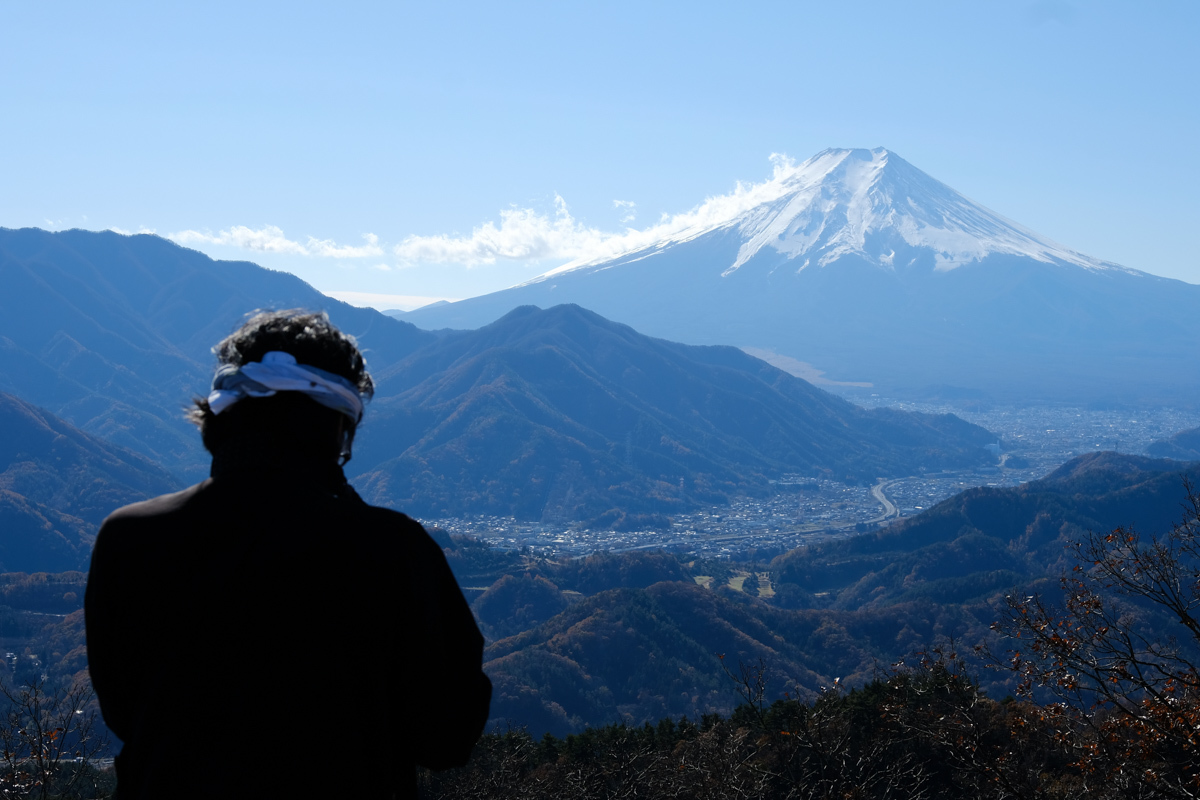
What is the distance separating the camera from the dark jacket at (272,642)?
1.44 meters

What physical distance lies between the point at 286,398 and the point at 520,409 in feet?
443

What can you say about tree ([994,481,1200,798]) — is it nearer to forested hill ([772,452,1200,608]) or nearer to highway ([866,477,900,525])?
Result: forested hill ([772,452,1200,608])

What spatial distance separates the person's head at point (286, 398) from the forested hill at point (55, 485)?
80576mm

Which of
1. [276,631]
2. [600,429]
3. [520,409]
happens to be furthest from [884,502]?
[276,631]

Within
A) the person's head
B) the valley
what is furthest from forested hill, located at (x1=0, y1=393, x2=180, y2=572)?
the person's head

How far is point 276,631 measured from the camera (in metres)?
1.45

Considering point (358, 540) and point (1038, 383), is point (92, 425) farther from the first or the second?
point (1038, 383)

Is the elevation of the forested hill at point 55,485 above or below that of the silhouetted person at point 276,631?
below

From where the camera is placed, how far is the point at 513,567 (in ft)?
217

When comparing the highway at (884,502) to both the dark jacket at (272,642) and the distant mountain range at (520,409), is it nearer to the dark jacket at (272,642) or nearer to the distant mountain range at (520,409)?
the distant mountain range at (520,409)

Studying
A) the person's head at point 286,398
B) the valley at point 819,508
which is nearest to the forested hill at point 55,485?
the valley at point 819,508

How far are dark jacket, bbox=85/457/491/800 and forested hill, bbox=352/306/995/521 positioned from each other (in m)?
109

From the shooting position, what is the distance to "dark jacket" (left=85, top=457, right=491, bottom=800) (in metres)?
1.44

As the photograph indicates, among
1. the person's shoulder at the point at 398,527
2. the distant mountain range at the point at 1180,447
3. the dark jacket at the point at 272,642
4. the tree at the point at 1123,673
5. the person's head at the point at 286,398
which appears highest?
the person's head at the point at 286,398
